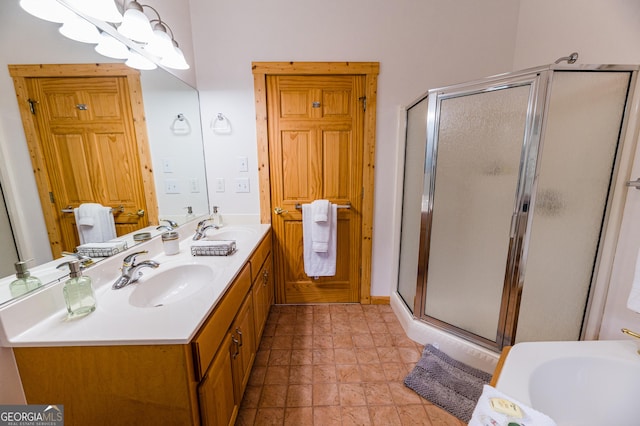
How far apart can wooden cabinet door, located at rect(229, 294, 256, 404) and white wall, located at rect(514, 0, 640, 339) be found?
188cm

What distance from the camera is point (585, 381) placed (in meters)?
0.92

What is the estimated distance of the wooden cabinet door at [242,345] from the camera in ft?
3.69

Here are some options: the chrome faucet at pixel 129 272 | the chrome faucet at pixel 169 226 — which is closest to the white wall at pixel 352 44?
the chrome faucet at pixel 169 226

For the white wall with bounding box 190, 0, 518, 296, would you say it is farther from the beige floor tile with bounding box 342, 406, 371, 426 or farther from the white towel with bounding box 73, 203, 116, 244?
the beige floor tile with bounding box 342, 406, 371, 426

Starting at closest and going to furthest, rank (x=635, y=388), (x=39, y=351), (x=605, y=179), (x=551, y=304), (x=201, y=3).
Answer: (x=39, y=351), (x=635, y=388), (x=605, y=179), (x=551, y=304), (x=201, y=3)

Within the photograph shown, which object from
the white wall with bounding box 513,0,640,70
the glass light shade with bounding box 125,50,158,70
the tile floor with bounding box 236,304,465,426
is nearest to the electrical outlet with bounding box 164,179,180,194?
the glass light shade with bounding box 125,50,158,70

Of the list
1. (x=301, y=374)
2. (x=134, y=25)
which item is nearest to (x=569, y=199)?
(x=301, y=374)

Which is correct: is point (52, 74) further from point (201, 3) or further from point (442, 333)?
point (442, 333)

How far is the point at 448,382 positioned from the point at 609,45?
81.0 inches

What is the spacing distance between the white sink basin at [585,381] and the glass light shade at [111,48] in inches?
80.4

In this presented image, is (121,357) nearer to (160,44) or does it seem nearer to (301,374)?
(301,374)

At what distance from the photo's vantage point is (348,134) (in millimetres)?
2010

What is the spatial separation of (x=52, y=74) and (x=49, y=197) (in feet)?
1.49

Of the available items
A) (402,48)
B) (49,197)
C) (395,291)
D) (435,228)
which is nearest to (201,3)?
(402,48)
